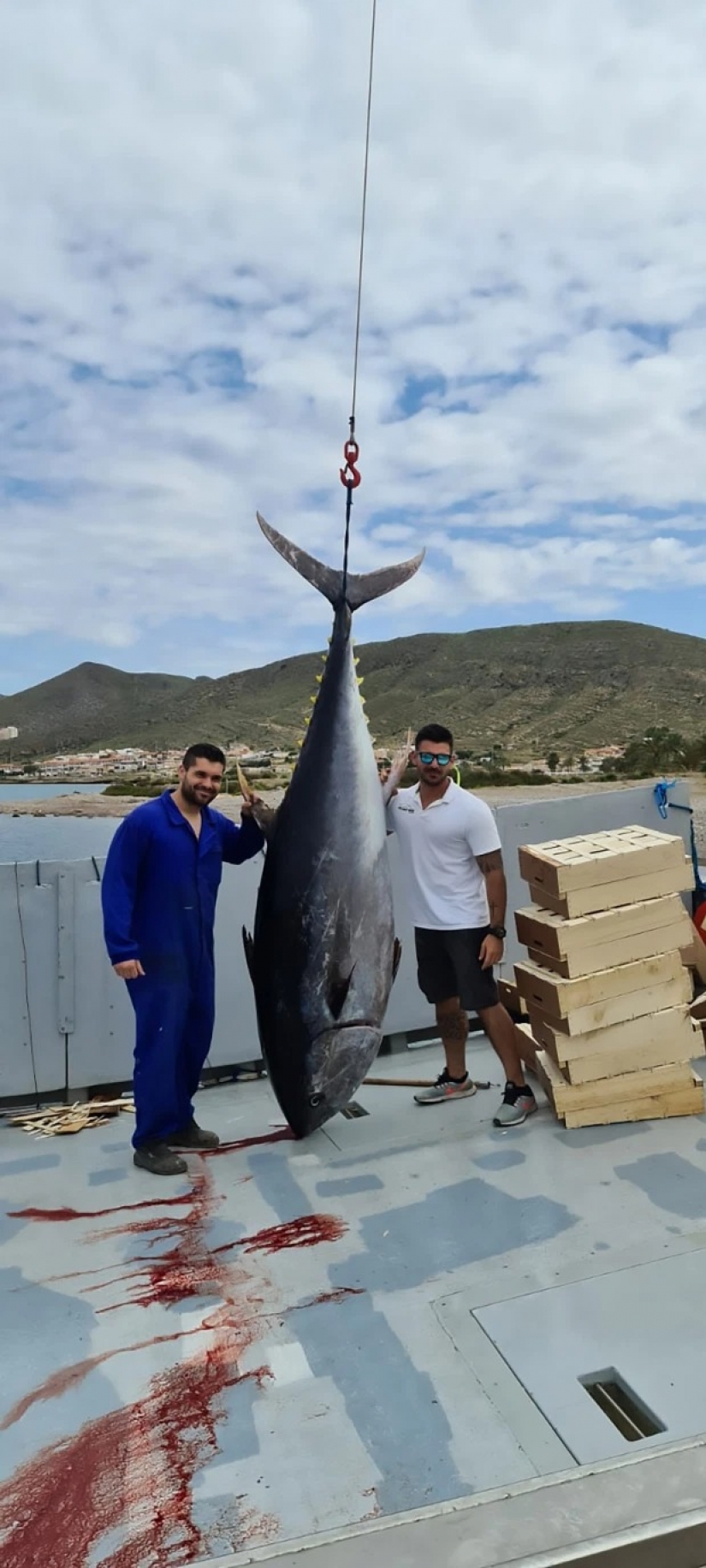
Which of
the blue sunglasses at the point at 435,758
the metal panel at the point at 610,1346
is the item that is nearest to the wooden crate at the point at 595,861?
the blue sunglasses at the point at 435,758

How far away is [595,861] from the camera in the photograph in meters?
3.72

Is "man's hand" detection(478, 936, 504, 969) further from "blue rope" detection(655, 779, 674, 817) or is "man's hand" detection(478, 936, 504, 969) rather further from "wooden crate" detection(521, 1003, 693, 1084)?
"blue rope" detection(655, 779, 674, 817)

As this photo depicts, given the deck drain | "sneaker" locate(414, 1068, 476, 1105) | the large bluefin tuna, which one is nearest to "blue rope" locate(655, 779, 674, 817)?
"sneaker" locate(414, 1068, 476, 1105)

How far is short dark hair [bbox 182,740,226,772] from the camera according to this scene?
12.0ft

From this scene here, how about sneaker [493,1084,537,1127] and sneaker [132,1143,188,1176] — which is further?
sneaker [493,1084,537,1127]

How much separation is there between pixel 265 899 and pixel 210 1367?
1386 mm

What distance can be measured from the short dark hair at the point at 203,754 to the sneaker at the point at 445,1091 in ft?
5.58

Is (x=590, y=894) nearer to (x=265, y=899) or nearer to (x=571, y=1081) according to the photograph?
(x=571, y=1081)

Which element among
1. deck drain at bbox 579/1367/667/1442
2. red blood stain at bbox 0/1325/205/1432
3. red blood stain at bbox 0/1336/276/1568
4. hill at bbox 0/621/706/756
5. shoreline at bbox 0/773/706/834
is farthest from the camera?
hill at bbox 0/621/706/756

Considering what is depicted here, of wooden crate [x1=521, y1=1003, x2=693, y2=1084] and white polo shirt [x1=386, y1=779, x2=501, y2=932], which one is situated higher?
white polo shirt [x1=386, y1=779, x2=501, y2=932]

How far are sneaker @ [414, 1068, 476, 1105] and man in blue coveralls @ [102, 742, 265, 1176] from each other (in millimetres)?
1020

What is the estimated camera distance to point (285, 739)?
42.0 m

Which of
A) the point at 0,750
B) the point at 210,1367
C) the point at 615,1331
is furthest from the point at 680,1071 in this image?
the point at 0,750

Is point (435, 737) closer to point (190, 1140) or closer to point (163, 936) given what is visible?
point (163, 936)
